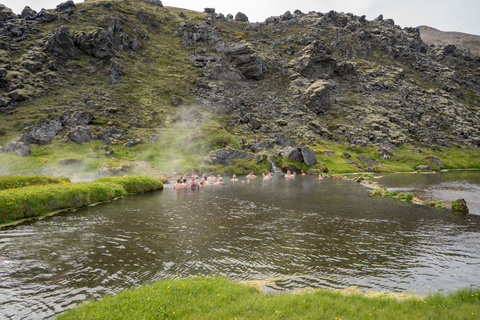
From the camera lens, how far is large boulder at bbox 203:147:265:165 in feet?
241

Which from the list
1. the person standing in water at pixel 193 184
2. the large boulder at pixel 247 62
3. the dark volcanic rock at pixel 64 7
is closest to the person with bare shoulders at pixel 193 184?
the person standing in water at pixel 193 184

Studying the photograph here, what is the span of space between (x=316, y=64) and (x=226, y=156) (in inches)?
4360

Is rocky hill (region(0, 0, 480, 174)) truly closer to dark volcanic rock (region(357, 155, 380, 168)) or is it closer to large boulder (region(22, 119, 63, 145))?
large boulder (region(22, 119, 63, 145))

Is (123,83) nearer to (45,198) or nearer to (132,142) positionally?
(132,142)

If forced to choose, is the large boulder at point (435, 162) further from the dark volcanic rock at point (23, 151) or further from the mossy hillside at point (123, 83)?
the dark volcanic rock at point (23, 151)

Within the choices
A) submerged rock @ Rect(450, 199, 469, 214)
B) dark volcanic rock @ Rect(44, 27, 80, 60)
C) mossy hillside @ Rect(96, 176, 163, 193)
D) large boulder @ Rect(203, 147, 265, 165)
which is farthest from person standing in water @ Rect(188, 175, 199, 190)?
dark volcanic rock @ Rect(44, 27, 80, 60)

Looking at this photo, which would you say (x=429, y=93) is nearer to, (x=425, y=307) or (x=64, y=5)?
(x=425, y=307)

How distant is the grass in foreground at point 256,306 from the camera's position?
898cm

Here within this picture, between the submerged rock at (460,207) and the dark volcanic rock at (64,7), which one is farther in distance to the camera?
the dark volcanic rock at (64,7)

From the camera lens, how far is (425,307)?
9.45 m

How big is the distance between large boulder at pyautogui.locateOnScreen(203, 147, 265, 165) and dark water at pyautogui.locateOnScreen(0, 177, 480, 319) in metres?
44.7

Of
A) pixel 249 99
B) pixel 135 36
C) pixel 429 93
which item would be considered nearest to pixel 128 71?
pixel 135 36

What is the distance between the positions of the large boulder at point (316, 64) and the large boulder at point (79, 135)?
123573 millimetres

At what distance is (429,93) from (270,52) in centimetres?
9887
